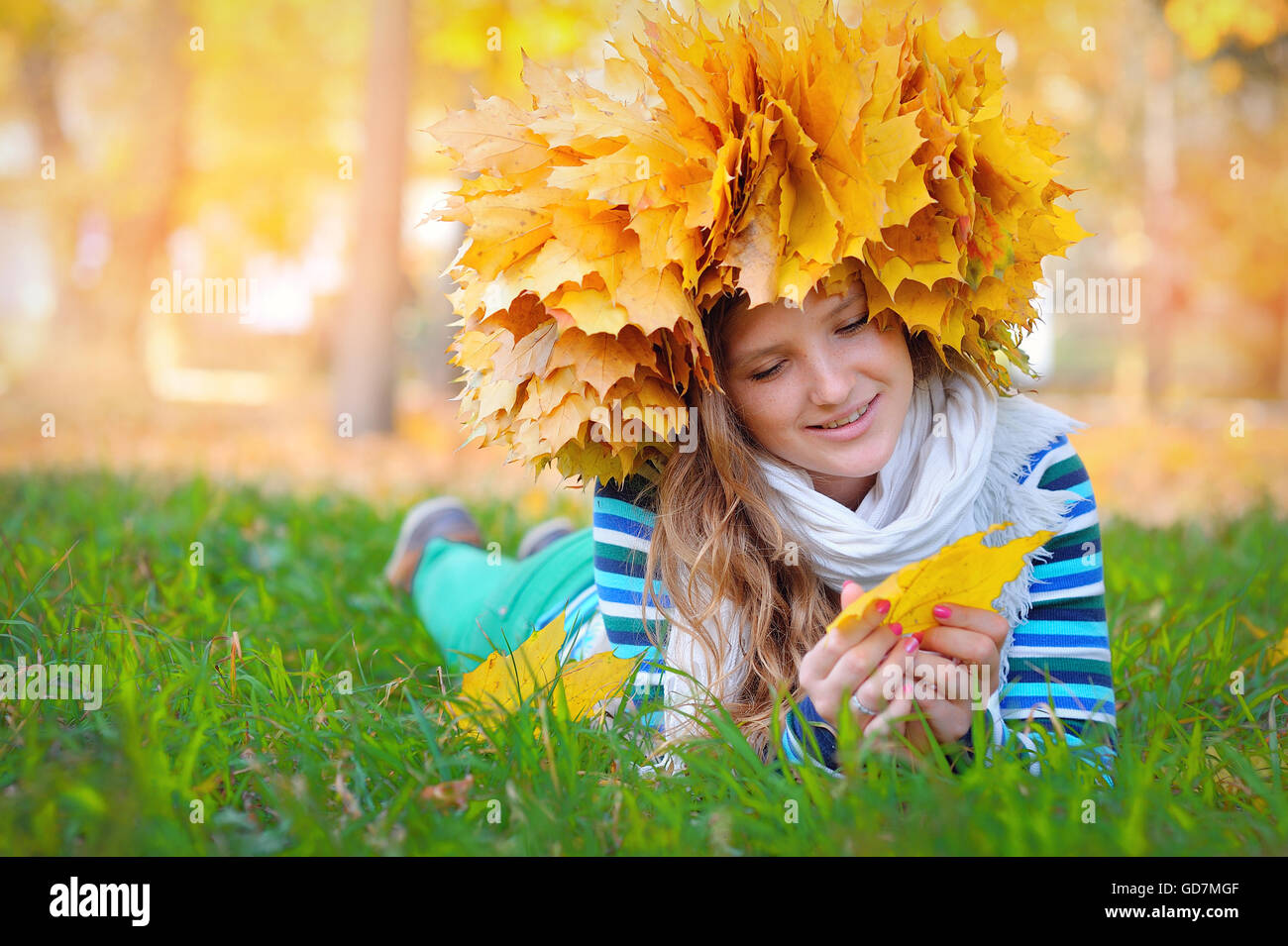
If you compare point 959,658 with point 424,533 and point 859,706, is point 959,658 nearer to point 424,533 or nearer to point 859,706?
point 859,706

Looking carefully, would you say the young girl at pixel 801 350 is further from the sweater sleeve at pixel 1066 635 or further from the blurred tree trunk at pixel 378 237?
the blurred tree trunk at pixel 378 237

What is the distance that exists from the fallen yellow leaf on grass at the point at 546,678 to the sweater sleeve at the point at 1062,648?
32cm

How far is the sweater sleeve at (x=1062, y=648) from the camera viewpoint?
1766mm

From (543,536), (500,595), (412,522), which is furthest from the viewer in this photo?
(412,522)

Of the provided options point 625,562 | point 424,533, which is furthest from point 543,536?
point 625,562

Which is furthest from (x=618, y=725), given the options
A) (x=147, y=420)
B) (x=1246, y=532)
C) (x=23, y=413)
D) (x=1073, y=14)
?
(x=1073, y=14)

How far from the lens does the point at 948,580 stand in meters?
1.48

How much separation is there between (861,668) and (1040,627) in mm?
623

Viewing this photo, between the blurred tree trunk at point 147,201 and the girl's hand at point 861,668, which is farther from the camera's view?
the blurred tree trunk at point 147,201

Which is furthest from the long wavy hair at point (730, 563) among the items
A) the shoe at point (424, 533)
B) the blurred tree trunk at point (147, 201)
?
the blurred tree trunk at point (147, 201)

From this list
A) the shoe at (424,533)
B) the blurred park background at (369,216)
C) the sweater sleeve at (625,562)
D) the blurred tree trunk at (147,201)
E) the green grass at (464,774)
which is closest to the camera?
the green grass at (464,774)

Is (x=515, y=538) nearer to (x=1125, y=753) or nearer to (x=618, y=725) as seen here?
(x=618, y=725)

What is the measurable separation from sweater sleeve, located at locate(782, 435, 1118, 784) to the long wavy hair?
0.12 metres

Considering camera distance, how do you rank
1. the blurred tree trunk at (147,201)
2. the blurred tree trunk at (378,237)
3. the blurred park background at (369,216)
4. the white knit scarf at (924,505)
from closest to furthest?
1. the white knit scarf at (924,505)
2. the blurred park background at (369,216)
3. the blurred tree trunk at (378,237)
4. the blurred tree trunk at (147,201)
